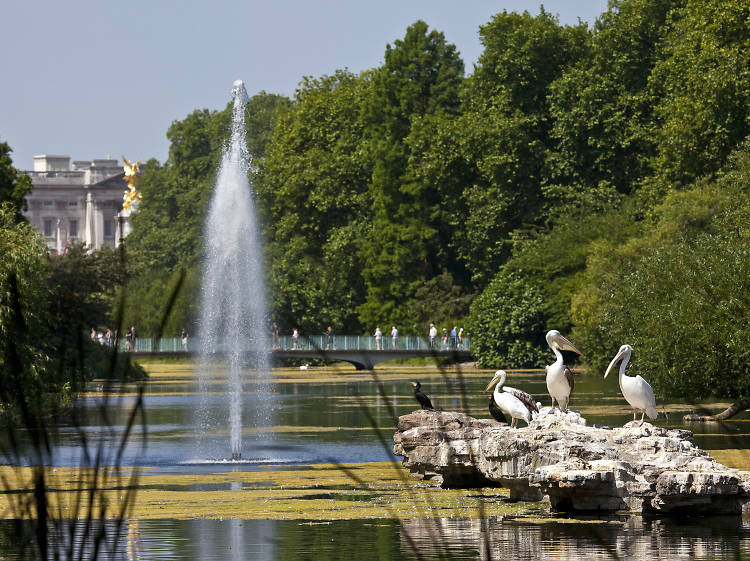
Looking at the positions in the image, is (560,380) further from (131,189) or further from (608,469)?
(131,189)

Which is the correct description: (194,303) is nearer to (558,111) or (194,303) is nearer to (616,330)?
(558,111)

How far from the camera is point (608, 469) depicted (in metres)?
19.0

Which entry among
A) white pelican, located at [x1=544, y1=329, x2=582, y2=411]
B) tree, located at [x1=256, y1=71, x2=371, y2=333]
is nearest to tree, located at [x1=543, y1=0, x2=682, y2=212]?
tree, located at [x1=256, y1=71, x2=371, y2=333]

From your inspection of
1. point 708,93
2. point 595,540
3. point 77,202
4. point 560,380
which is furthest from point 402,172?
point 77,202

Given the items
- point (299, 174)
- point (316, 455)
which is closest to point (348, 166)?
point (299, 174)

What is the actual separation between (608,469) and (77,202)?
168978 millimetres

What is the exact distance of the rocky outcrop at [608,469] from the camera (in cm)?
1877

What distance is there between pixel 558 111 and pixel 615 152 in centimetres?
362

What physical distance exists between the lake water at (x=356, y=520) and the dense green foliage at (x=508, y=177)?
31.4 ft

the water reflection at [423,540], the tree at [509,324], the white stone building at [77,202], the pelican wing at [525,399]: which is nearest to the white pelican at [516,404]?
the pelican wing at [525,399]

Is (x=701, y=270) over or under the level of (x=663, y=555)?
over

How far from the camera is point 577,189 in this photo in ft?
257

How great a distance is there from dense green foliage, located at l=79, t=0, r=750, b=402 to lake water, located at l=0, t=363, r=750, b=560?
9.57m

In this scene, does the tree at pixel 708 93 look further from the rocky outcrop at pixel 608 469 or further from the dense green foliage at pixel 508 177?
the rocky outcrop at pixel 608 469
